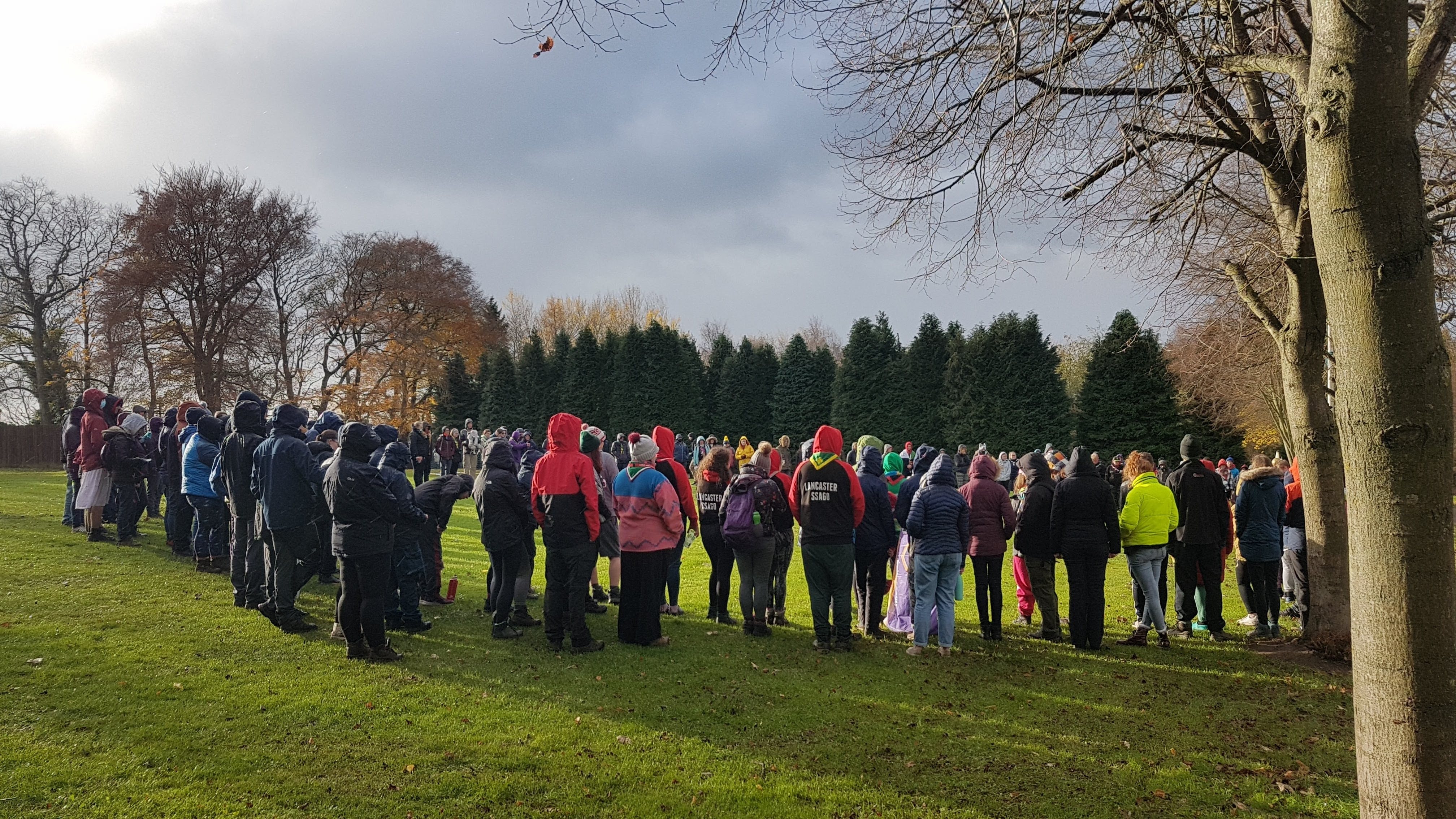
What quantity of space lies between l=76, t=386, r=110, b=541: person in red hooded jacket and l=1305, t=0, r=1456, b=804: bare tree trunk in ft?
47.6

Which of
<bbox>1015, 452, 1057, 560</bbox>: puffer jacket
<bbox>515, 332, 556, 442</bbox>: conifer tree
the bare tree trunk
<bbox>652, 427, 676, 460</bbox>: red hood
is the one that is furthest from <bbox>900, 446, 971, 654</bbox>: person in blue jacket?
<bbox>515, 332, 556, 442</bbox>: conifer tree

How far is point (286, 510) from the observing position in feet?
24.1

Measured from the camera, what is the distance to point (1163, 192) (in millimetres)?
8227

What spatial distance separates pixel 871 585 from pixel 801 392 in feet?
114

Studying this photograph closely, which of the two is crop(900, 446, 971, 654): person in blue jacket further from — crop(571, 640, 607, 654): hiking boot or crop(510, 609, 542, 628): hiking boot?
crop(510, 609, 542, 628): hiking boot

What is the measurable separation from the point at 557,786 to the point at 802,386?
39.1m

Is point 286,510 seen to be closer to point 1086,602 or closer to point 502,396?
point 1086,602

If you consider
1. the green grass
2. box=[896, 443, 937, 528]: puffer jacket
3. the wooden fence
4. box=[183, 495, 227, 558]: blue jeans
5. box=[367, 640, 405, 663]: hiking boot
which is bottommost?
the green grass

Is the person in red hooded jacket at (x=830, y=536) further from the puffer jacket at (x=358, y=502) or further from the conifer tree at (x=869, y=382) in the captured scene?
the conifer tree at (x=869, y=382)

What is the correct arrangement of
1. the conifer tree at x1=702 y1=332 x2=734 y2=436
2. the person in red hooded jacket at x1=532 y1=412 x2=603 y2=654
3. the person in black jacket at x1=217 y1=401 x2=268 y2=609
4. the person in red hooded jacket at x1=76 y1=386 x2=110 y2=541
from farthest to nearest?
the conifer tree at x1=702 y1=332 x2=734 y2=436 < the person in red hooded jacket at x1=76 y1=386 x2=110 y2=541 < the person in black jacket at x1=217 y1=401 x2=268 y2=609 < the person in red hooded jacket at x1=532 y1=412 x2=603 y2=654

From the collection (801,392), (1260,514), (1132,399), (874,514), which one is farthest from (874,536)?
(801,392)

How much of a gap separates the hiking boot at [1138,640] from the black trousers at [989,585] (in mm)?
1305

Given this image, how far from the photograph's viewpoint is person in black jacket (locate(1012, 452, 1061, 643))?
27.4 feet

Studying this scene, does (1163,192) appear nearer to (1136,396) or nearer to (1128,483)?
(1128,483)
